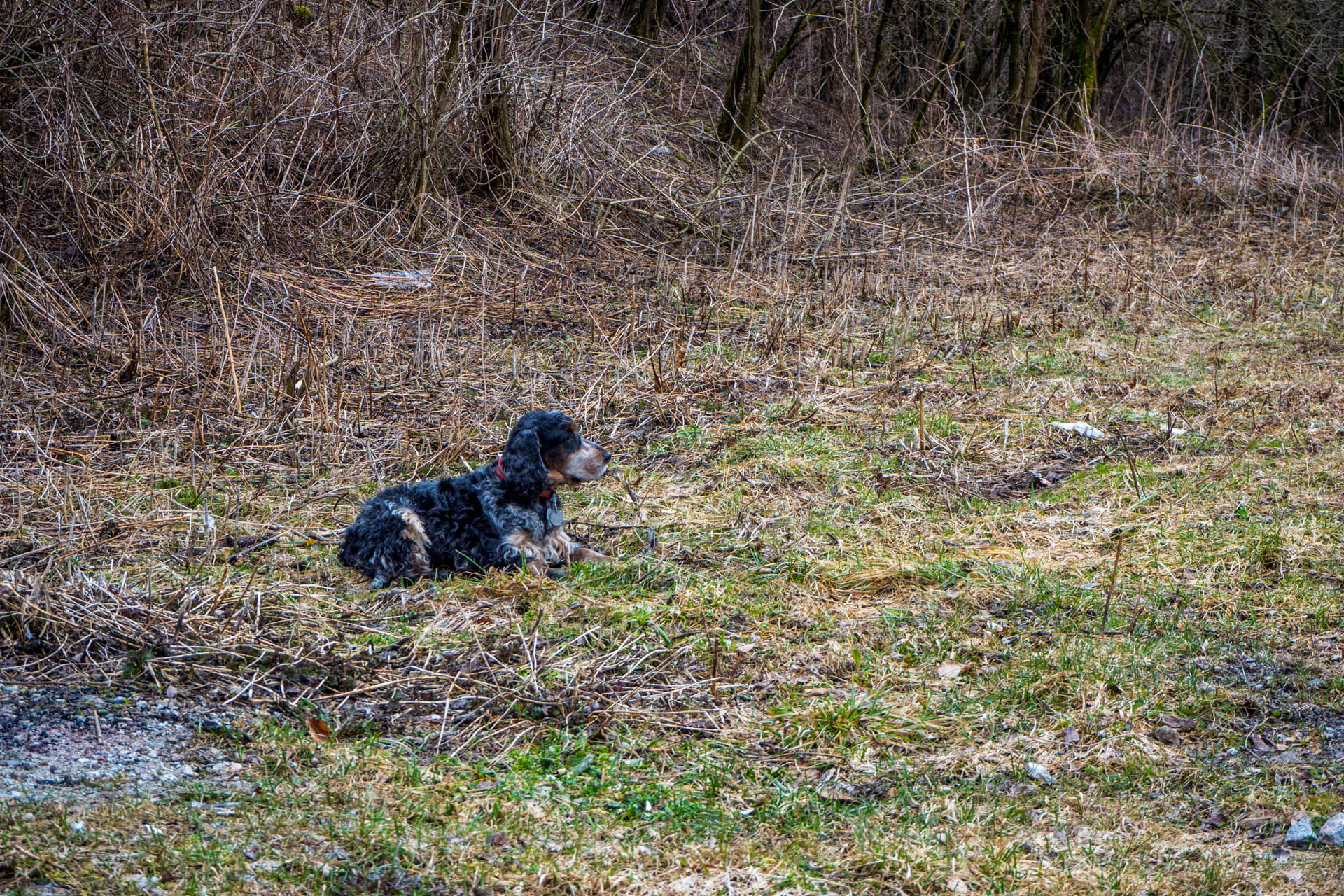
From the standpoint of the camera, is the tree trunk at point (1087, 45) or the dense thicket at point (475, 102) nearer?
the dense thicket at point (475, 102)

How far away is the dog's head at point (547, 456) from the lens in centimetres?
581

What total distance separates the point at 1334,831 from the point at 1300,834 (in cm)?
10

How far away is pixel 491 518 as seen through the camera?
579cm

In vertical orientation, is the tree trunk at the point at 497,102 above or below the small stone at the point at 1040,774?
above

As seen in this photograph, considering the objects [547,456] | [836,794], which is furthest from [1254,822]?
[547,456]

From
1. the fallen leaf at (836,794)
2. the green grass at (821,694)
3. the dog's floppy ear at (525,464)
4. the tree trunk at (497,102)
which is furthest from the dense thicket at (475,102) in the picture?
the fallen leaf at (836,794)

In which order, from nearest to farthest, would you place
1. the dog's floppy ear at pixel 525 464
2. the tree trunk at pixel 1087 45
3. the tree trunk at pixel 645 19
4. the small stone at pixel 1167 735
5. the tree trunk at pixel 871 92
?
the small stone at pixel 1167 735 → the dog's floppy ear at pixel 525 464 → the tree trunk at pixel 871 92 → the tree trunk at pixel 1087 45 → the tree trunk at pixel 645 19

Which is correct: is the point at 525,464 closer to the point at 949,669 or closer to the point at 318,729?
the point at 318,729

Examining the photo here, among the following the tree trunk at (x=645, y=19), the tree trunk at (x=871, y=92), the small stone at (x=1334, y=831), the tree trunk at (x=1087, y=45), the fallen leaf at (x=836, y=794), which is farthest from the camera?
the tree trunk at (x=645, y=19)

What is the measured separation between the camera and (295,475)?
7.23 metres

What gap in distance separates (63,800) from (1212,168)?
46.7ft

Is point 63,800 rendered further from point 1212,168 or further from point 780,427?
point 1212,168

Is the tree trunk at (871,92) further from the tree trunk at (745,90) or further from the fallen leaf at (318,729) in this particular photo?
the fallen leaf at (318,729)

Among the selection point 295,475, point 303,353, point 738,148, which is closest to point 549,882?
point 295,475
